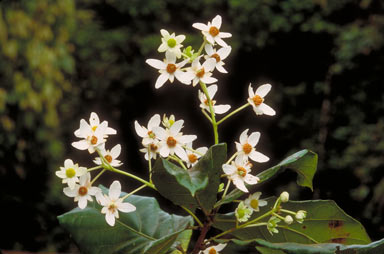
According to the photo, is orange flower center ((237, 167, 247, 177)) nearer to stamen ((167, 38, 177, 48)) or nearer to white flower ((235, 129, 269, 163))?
white flower ((235, 129, 269, 163))

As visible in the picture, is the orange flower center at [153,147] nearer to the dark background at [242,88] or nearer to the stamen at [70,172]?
the stamen at [70,172]

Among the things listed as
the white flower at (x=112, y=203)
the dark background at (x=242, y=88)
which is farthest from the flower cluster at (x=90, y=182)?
the dark background at (x=242, y=88)

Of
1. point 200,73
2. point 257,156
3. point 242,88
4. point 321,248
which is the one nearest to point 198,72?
point 200,73

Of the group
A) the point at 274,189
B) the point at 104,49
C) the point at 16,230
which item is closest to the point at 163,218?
the point at 16,230

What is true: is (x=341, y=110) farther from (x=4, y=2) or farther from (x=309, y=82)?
(x=4, y=2)

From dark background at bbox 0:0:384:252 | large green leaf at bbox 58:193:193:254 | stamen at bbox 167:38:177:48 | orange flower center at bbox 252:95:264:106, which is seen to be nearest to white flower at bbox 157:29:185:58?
stamen at bbox 167:38:177:48
